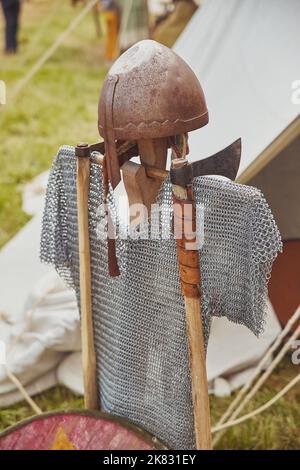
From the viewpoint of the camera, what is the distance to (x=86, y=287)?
1.79 meters

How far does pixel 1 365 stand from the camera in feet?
8.43

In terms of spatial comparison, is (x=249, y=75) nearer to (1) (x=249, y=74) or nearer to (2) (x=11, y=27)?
(1) (x=249, y=74)

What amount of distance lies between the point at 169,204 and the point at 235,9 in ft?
4.41

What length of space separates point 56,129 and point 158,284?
3.58 m

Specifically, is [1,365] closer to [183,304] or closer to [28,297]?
[28,297]

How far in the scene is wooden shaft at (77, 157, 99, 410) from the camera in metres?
1.66

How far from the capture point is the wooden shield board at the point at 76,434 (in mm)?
1742

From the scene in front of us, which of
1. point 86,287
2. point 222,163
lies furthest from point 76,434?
point 222,163

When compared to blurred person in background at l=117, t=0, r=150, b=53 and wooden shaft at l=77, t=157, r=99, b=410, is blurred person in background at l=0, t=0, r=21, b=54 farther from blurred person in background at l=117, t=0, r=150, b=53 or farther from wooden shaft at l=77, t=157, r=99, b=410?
wooden shaft at l=77, t=157, r=99, b=410

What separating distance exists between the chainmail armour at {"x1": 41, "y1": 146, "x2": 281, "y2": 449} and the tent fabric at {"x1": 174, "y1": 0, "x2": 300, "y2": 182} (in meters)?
0.58

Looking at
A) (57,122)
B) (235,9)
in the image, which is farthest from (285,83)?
(57,122)

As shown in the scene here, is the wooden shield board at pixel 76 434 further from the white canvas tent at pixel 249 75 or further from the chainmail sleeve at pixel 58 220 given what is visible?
the white canvas tent at pixel 249 75

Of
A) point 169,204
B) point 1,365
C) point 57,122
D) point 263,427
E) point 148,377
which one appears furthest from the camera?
point 57,122

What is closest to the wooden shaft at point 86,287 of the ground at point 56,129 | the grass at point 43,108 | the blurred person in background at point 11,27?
the ground at point 56,129
